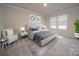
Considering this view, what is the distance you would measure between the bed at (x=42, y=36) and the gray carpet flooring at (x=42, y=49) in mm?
153

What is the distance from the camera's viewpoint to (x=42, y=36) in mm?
2609

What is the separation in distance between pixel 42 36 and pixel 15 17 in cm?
104

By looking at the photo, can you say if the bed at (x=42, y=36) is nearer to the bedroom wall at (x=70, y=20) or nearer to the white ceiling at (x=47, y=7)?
the bedroom wall at (x=70, y=20)

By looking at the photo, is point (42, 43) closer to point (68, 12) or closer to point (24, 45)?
point (24, 45)

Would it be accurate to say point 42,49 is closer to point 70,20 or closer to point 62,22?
point 62,22

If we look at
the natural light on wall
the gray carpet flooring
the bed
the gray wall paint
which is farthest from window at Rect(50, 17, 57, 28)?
the gray carpet flooring

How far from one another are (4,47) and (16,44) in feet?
1.09

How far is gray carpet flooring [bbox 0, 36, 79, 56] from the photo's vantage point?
7.24 feet

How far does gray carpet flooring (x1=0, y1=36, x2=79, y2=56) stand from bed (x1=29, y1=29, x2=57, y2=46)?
15 centimetres

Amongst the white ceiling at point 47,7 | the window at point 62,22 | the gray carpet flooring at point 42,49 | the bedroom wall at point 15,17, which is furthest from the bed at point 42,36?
the white ceiling at point 47,7

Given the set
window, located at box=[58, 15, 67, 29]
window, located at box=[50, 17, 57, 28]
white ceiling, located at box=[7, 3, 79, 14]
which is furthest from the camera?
window, located at box=[50, 17, 57, 28]

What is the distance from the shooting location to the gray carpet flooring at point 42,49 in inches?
86.9

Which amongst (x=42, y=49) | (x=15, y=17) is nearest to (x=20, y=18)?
(x=15, y=17)

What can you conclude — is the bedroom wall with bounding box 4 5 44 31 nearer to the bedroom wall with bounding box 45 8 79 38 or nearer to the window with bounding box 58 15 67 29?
the bedroom wall with bounding box 45 8 79 38
